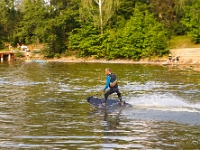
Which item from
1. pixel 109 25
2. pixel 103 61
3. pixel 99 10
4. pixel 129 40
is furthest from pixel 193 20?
pixel 99 10

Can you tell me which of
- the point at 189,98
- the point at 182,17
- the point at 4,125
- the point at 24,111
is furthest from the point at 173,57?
the point at 4,125

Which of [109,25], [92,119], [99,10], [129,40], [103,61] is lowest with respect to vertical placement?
[92,119]

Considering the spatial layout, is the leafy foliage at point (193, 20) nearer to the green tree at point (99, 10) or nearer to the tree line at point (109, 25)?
the tree line at point (109, 25)

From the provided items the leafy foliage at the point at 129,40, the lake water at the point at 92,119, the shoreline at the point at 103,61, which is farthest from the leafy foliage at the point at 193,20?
the lake water at the point at 92,119

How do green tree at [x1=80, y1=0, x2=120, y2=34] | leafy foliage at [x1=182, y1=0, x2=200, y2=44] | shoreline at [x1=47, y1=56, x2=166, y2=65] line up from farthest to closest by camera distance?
green tree at [x1=80, y1=0, x2=120, y2=34]
leafy foliage at [x1=182, y1=0, x2=200, y2=44]
shoreline at [x1=47, y1=56, x2=166, y2=65]

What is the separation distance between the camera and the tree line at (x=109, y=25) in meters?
62.0

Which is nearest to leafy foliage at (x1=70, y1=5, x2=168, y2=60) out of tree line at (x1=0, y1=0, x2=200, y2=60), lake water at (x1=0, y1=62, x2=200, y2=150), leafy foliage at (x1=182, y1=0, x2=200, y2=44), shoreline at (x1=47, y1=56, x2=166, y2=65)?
tree line at (x1=0, y1=0, x2=200, y2=60)

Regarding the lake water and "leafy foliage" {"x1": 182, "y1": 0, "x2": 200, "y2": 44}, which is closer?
the lake water

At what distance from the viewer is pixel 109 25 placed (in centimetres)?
6788

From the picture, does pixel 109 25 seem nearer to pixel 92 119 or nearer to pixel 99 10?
pixel 99 10

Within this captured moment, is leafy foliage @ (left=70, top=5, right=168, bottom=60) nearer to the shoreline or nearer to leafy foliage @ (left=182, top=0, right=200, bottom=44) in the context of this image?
the shoreline

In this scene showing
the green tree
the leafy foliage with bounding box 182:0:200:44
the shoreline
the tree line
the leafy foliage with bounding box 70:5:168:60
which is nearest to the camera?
the shoreline

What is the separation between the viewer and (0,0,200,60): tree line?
2442 inches

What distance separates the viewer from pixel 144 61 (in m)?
60.6
